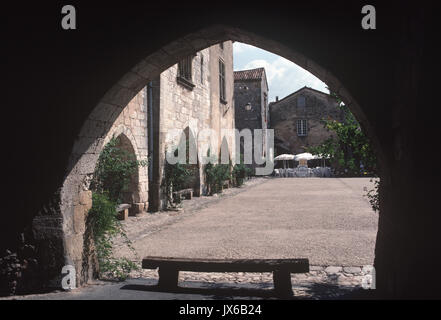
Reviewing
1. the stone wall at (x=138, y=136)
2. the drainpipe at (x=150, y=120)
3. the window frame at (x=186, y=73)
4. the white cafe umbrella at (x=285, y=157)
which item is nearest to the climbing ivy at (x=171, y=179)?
the drainpipe at (x=150, y=120)

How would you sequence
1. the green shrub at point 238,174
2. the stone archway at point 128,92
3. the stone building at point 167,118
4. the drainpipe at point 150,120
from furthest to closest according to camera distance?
the green shrub at point 238,174
the drainpipe at point 150,120
the stone building at point 167,118
the stone archway at point 128,92

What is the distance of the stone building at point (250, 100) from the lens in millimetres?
24828

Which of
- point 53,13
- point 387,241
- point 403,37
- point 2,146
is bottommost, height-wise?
point 387,241

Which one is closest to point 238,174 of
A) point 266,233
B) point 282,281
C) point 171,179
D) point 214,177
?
point 214,177

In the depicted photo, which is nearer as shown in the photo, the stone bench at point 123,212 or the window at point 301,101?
the stone bench at point 123,212

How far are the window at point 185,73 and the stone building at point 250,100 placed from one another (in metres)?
14.7

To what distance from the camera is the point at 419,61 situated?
7.16 ft

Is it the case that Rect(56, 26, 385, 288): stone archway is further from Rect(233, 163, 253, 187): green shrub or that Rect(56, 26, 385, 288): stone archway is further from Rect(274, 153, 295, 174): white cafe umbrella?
Rect(274, 153, 295, 174): white cafe umbrella

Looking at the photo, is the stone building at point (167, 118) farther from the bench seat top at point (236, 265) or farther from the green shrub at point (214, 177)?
the bench seat top at point (236, 265)

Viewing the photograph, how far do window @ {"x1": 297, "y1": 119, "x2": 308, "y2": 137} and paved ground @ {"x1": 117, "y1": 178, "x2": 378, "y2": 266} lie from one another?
20.5 m

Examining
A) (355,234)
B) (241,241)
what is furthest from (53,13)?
(355,234)

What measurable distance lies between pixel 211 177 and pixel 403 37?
9796mm

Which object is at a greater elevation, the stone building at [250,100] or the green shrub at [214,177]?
the stone building at [250,100]

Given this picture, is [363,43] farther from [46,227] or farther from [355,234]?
[355,234]
